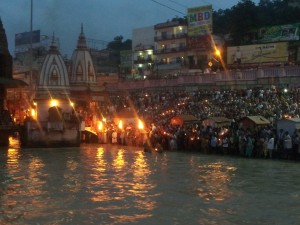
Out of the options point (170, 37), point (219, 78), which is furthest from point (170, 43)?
point (219, 78)

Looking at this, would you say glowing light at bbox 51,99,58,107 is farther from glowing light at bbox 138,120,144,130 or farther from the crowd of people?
glowing light at bbox 138,120,144,130

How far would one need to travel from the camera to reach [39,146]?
31438 mm

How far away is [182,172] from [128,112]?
16.1m

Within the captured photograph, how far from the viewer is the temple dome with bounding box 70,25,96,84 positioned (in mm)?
42500

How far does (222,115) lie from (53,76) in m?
11.1

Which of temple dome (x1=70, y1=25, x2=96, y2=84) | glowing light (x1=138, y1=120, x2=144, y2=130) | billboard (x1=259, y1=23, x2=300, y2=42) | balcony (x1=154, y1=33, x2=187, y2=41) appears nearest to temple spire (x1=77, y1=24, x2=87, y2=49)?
temple dome (x1=70, y1=25, x2=96, y2=84)

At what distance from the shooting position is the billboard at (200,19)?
45156 millimetres

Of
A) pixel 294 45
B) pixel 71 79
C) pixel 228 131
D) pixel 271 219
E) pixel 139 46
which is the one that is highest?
pixel 139 46

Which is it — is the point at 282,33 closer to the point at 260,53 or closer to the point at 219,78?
the point at 260,53

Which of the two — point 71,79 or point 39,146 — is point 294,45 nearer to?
point 71,79

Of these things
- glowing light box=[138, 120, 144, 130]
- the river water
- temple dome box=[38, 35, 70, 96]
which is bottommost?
the river water

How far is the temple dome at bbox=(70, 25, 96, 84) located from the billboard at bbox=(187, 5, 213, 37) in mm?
10034

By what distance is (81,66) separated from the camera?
4262 centimetres

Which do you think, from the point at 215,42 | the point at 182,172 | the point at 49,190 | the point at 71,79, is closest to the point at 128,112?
the point at 71,79
